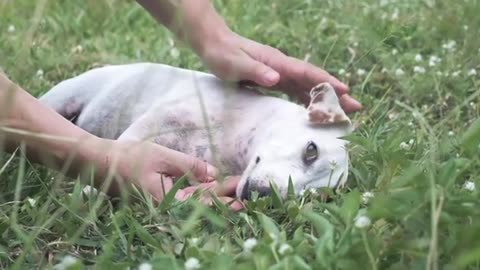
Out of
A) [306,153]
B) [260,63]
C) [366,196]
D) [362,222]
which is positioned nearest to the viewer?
[362,222]

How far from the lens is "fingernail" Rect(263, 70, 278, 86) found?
2506 mm

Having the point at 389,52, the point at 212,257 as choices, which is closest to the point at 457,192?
the point at 212,257

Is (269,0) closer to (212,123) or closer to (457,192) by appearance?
(212,123)

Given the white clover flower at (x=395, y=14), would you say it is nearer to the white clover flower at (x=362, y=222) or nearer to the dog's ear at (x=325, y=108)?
the dog's ear at (x=325, y=108)

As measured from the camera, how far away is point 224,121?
244 cm

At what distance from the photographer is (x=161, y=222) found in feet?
6.54

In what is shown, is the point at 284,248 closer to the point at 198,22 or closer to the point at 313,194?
the point at 313,194

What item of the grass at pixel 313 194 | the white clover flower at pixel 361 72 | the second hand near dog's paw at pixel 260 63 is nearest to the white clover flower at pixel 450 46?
the grass at pixel 313 194

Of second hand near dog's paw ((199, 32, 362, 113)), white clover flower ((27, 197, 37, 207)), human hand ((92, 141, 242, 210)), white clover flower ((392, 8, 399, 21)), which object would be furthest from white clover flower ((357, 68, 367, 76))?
white clover flower ((27, 197, 37, 207))

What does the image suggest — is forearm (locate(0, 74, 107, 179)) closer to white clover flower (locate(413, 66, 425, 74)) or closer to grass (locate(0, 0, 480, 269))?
grass (locate(0, 0, 480, 269))

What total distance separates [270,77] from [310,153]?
0.91ft

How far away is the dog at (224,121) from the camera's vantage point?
90.6 inches

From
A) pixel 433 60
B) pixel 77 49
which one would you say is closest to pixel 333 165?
pixel 433 60

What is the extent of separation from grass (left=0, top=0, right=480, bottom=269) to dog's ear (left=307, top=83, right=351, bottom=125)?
0.12 meters
